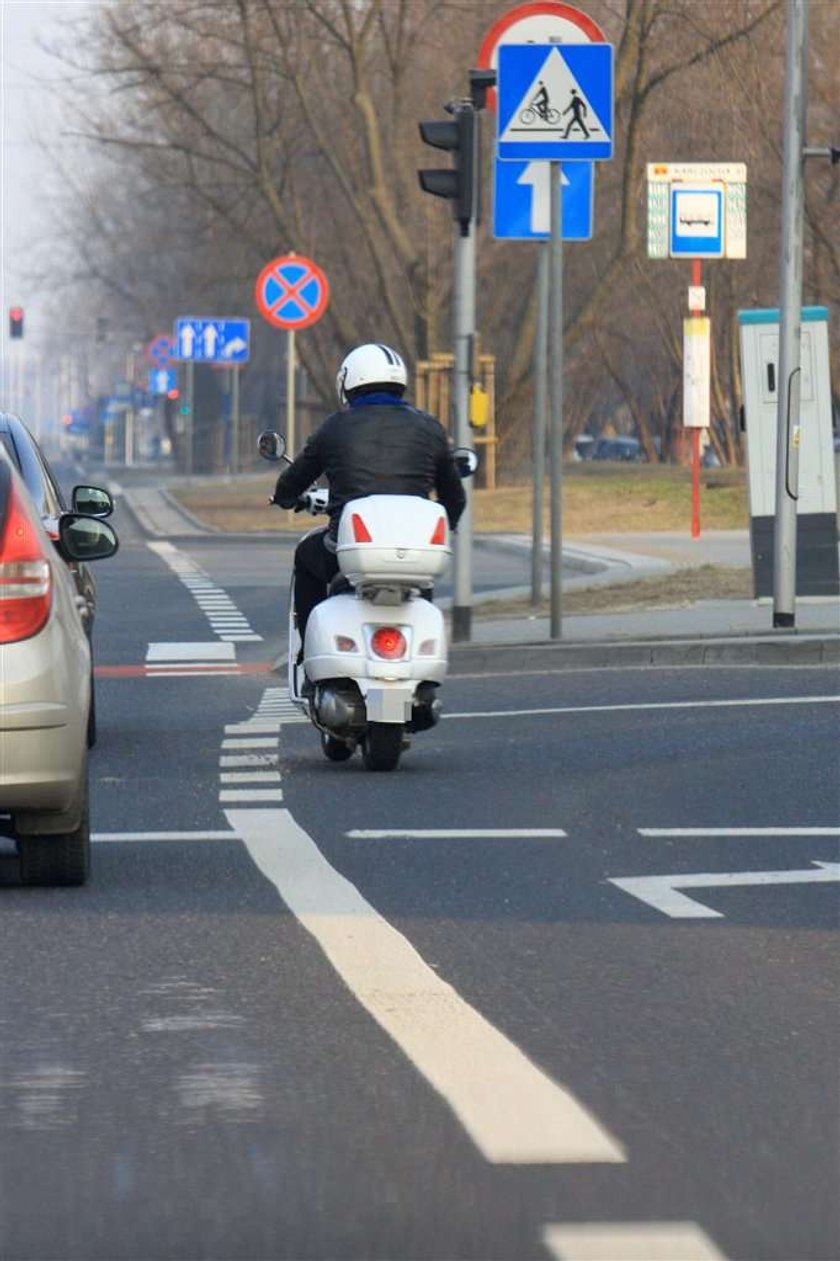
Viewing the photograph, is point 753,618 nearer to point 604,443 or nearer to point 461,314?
point 461,314

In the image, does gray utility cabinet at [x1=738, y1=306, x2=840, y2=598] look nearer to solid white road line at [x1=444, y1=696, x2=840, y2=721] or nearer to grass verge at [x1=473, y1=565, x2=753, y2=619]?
grass verge at [x1=473, y1=565, x2=753, y2=619]

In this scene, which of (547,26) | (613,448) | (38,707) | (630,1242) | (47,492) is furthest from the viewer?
(613,448)

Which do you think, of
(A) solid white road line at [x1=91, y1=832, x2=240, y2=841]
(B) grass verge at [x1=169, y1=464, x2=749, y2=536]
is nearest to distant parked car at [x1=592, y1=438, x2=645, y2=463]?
(B) grass verge at [x1=169, y1=464, x2=749, y2=536]

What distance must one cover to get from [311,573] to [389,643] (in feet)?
2.98

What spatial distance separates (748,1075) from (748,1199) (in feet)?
3.72

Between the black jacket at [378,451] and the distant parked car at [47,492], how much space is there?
3.45 feet

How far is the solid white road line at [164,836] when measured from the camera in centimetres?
1026

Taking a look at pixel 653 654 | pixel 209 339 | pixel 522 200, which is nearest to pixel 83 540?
pixel 653 654

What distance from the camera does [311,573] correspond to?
13078 mm

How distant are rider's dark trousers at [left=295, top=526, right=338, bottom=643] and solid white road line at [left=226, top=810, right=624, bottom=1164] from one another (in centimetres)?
332

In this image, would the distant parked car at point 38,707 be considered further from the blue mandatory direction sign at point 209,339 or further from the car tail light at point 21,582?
the blue mandatory direction sign at point 209,339

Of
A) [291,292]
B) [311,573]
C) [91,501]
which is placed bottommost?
[311,573]

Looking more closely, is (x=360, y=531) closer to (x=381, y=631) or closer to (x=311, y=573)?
(x=381, y=631)

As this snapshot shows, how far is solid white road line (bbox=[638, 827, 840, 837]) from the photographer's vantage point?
1049cm
